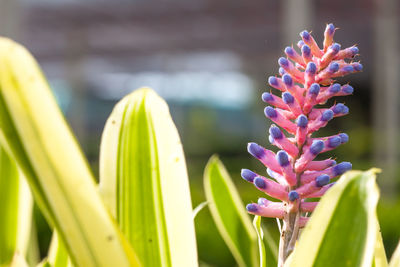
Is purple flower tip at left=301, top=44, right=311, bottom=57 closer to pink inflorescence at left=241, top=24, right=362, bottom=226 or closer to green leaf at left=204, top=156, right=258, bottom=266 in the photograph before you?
pink inflorescence at left=241, top=24, right=362, bottom=226

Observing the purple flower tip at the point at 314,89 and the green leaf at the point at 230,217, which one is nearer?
the purple flower tip at the point at 314,89

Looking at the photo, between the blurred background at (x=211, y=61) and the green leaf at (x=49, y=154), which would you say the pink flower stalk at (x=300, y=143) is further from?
the blurred background at (x=211, y=61)

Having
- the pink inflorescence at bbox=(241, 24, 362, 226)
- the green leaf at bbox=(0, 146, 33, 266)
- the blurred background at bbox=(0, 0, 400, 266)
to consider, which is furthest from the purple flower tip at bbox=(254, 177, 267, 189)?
the blurred background at bbox=(0, 0, 400, 266)

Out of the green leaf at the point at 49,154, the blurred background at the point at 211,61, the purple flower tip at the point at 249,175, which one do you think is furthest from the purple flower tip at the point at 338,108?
the blurred background at the point at 211,61

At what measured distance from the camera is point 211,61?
50.9 feet

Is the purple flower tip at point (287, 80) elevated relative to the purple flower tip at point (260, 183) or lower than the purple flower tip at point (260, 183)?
elevated

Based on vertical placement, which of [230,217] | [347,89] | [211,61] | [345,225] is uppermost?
[347,89]

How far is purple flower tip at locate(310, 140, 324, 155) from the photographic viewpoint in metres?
0.53

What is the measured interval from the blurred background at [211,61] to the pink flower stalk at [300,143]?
1.72m

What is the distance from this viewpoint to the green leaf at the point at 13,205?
0.82 meters

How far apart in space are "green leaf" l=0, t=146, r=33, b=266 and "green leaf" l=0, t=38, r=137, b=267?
0.41 meters

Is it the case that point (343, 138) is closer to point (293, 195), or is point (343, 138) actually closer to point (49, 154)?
point (293, 195)

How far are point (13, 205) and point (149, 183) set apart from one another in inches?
13.4

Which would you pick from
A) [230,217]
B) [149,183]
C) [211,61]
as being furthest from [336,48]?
[211,61]
